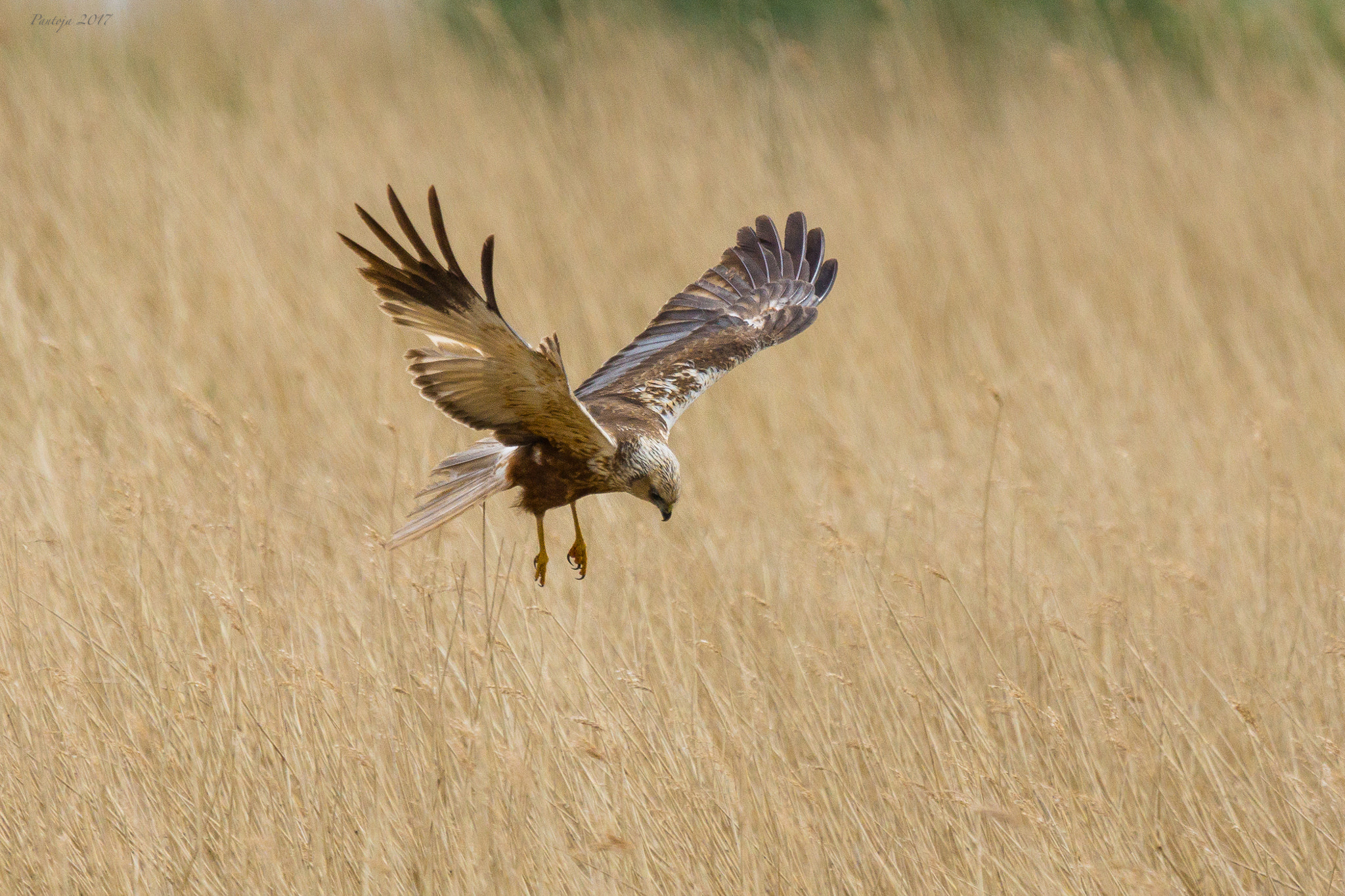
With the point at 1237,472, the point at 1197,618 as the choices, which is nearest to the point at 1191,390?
the point at 1237,472

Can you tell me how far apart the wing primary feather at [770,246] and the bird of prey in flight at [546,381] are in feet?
0.26

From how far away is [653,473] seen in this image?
3.87 m

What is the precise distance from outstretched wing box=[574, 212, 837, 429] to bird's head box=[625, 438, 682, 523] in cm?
51

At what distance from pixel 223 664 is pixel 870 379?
3.54 meters

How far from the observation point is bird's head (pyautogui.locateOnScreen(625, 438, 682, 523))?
152 inches

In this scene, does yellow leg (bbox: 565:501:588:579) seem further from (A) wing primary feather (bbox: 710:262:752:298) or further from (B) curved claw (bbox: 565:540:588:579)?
(A) wing primary feather (bbox: 710:262:752:298)

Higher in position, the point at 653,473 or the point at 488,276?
the point at 488,276

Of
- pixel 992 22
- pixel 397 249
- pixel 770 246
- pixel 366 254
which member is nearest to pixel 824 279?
pixel 770 246

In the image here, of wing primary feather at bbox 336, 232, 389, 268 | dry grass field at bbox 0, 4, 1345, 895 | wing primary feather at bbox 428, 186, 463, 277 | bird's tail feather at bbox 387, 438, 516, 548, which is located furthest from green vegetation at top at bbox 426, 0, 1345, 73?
wing primary feather at bbox 428, 186, 463, 277

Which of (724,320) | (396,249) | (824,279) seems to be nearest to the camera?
(396,249)

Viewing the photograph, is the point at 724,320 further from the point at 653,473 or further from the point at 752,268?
the point at 653,473

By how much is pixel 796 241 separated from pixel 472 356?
2402 millimetres

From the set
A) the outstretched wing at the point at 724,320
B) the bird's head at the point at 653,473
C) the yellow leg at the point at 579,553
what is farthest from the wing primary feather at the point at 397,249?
the outstretched wing at the point at 724,320

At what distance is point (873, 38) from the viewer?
936cm
